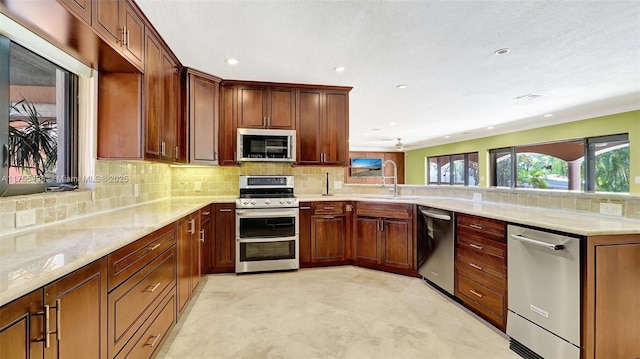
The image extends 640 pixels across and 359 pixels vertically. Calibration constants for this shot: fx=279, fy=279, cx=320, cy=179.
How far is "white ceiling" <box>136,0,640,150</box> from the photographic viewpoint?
1.98m

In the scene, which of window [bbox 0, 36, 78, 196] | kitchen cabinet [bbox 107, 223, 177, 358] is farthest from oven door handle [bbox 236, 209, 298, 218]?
window [bbox 0, 36, 78, 196]

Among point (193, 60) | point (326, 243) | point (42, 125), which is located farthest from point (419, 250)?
point (42, 125)

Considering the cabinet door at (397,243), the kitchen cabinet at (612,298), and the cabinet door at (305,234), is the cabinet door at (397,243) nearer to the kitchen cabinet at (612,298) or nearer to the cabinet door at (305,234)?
the cabinet door at (305,234)

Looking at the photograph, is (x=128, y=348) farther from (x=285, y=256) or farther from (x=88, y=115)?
(x=285, y=256)

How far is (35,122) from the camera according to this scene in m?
1.72

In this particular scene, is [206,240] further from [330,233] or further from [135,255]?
[135,255]

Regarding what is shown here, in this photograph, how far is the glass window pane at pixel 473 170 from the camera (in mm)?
8547


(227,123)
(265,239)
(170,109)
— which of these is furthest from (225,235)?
(170,109)

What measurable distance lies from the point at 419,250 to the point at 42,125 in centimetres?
341

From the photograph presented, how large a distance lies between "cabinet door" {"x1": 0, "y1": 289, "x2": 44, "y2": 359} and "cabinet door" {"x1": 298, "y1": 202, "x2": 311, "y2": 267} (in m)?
2.68

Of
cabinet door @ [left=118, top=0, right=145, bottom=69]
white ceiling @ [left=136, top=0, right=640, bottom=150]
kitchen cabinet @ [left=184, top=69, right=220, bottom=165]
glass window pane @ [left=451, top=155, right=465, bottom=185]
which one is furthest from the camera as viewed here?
glass window pane @ [left=451, top=155, right=465, bottom=185]

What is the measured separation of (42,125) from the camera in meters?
1.78

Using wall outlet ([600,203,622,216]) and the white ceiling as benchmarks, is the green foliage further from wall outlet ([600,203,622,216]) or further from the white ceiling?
wall outlet ([600,203,622,216])

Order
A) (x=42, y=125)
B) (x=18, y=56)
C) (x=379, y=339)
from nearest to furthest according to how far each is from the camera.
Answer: (x=18, y=56), (x=42, y=125), (x=379, y=339)
